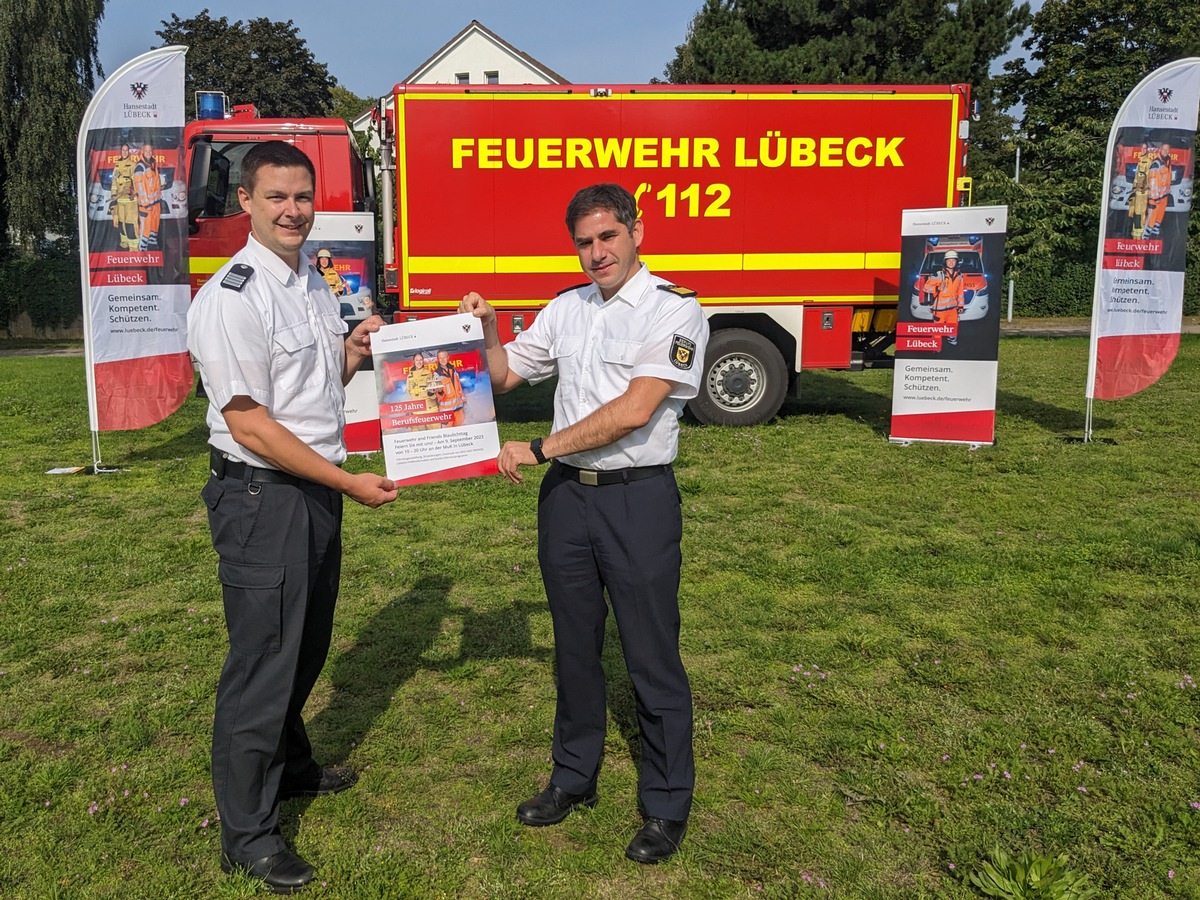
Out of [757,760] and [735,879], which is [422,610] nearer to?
[757,760]

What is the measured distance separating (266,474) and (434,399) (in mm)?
554

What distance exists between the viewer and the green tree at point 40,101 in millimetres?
22641

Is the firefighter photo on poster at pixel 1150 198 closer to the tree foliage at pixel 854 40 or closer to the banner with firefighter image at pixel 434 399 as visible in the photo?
the banner with firefighter image at pixel 434 399

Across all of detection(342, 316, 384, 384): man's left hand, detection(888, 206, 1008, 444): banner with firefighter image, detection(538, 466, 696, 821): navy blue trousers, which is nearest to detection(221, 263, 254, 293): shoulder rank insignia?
detection(342, 316, 384, 384): man's left hand

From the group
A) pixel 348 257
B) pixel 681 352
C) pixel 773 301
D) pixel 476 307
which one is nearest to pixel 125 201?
pixel 348 257

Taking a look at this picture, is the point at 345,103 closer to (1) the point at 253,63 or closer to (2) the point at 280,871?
(1) the point at 253,63

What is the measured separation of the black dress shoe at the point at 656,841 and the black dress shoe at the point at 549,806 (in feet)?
→ 0.88

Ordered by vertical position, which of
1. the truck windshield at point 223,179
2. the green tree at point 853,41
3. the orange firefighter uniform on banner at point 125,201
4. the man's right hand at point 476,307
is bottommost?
the man's right hand at point 476,307

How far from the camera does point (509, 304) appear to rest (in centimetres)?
946

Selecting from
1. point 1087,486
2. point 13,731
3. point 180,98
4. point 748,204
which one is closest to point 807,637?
point 13,731

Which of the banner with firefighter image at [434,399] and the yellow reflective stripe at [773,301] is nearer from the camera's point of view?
the banner with firefighter image at [434,399]

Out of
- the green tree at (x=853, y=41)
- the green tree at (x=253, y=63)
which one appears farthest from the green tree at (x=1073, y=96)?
the green tree at (x=253, y=63)

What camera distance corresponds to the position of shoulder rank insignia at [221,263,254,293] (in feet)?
8.16

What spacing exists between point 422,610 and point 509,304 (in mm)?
5116
